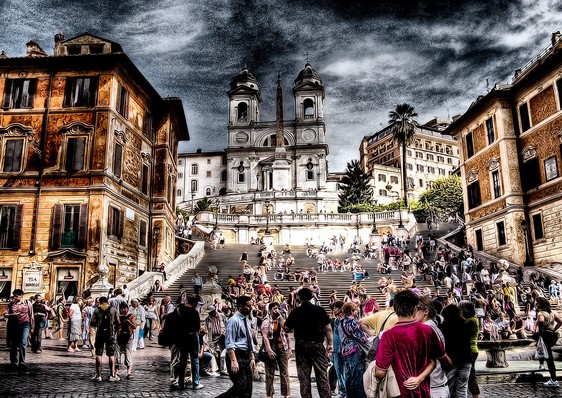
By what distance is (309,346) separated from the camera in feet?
24.2

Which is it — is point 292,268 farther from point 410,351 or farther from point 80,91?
point 410,351

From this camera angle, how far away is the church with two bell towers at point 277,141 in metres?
87.2

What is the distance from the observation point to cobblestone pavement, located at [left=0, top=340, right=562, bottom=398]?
9.21 metres

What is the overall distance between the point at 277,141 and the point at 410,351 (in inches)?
3466

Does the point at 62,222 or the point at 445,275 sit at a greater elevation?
the point at 62,222

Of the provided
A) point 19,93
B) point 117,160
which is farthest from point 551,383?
point 19,93

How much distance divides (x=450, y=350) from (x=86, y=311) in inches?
519

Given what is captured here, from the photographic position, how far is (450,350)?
21.5ft

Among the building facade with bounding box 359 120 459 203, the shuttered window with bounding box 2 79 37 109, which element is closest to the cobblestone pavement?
the shuttered window with bounding box 2 79 37 109

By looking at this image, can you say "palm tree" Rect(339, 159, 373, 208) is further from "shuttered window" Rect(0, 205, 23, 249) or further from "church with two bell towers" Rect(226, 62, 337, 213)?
"shuttered window" Rect(0, 205, 23, 249)

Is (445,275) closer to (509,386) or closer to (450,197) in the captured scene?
(509,386)

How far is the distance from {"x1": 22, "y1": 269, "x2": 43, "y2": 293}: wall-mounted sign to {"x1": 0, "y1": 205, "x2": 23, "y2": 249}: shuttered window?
1.52m

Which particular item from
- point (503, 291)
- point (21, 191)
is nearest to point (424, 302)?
point (503, 291)

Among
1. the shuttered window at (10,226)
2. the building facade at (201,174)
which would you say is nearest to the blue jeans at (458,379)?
the shuttered window at (10,226)
